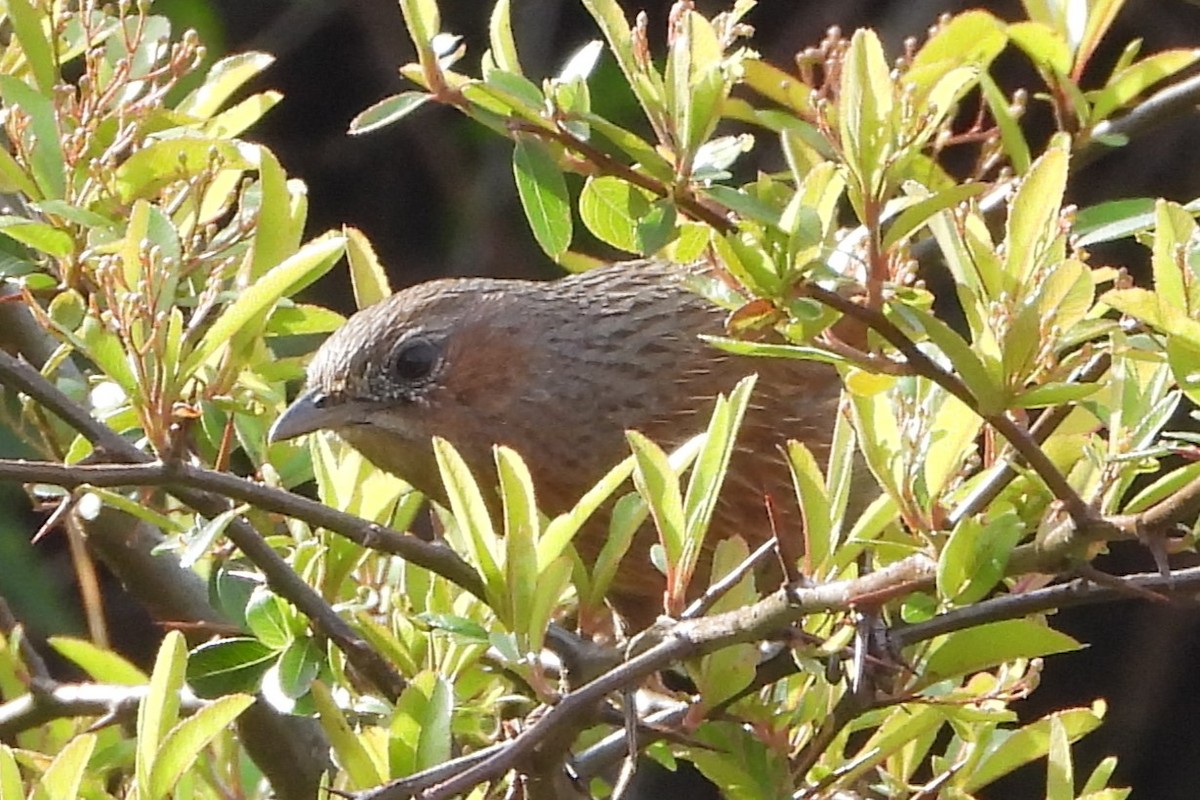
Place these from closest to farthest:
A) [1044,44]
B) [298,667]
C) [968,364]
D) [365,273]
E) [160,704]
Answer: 1. [968,364]
2. [160,704]
3. [298,667]
4. [1044,44]
5. [365,273]

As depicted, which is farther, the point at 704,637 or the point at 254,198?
the point at 254,198

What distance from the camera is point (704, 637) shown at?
110 cm

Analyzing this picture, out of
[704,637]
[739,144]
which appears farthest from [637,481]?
[739,144]

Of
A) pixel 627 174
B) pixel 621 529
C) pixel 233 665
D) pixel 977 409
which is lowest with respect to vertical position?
pixel 233 665

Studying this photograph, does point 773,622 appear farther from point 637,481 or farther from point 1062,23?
point 1062,23

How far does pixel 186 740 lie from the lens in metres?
1.07

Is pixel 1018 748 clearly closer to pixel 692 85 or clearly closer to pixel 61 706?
Result: pixel 692 85

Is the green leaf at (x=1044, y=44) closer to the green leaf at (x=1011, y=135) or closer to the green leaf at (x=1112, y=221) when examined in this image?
the green leaf at (x=1011, y=135)

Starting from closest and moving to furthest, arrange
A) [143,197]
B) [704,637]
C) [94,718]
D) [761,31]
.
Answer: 1. [704,637]
2. [143,197]
3. [94,718]
4. [761,31]

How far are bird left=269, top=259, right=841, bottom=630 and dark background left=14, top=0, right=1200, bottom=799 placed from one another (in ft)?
3.40

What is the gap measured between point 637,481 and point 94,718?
26.1 inches

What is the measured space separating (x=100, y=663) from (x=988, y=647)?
0.80m

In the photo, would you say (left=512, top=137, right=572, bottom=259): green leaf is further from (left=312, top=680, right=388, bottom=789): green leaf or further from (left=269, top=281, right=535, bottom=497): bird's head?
(left=269, top=281, right=535, bottom=497): bird's head

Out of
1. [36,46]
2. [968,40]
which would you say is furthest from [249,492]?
[968,40]
